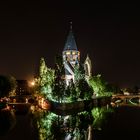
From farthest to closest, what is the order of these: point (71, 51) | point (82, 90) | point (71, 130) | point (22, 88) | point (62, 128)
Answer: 1. point (22, 88)
2. point (71, 51)
3. point (82, 90)
4. point (62, 128)
5. point (71, 130)

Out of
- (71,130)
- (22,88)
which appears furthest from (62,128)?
(22,88)

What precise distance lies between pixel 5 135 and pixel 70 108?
32.2 meters

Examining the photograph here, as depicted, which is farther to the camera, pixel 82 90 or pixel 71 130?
pixel 82 90

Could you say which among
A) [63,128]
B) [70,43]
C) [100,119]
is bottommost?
[63,128]

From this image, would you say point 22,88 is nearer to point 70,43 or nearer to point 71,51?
point 71,51

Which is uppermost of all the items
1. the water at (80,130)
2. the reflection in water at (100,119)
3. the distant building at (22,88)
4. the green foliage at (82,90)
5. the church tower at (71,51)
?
the church tower at (71,51)

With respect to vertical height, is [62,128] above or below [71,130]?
above

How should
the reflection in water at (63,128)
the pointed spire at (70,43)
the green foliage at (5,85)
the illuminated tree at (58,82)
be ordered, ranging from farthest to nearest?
the pointed spire at (70,43), the green foliage at (5,85), the illuminated tree at (58,82), the reflection in water at (63,128)

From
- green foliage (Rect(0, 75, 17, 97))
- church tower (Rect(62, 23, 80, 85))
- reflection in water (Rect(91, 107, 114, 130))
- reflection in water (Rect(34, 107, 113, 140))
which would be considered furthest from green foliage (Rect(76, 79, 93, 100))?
church tower (Rect(62, 23, 80, 85))

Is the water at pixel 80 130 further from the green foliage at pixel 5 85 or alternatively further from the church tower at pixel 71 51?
the church tower at pixel 71 51

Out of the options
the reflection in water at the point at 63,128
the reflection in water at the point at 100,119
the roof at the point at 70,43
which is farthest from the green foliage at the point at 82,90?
the roof at the point at 70,43

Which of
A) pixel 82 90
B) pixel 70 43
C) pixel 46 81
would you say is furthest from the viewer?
pixel 70 43

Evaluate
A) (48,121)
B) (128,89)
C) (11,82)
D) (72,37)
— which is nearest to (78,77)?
(11,82)

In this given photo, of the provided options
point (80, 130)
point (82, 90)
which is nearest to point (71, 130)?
point (80, 130)
